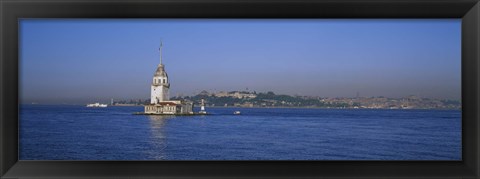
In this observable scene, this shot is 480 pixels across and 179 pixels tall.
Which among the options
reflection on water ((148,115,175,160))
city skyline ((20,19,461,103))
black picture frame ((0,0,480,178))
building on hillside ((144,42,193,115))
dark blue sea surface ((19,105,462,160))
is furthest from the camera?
city skyline ((20,19,461,103))

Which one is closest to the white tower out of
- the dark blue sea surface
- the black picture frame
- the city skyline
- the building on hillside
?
the building on hillside

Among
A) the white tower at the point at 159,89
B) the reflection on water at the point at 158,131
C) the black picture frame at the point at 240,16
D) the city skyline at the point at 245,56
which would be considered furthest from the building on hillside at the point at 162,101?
the black picture frame at the point at 240,16

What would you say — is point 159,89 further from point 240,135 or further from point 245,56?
point 245,56

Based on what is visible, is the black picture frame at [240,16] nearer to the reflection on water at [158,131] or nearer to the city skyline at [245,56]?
the reflection on water at [158,131]

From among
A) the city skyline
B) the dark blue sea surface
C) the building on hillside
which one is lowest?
the dark blue sea surface

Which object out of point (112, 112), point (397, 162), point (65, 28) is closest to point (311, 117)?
point (112, 112)

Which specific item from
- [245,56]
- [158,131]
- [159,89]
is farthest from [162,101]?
[245,56]

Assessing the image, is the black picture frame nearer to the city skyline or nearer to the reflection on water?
the reflection on water
